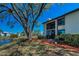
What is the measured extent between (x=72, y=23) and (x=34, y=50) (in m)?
1.60

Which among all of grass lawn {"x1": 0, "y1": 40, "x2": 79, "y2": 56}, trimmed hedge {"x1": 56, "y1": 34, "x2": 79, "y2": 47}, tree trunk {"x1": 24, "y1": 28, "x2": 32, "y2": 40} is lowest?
grass lawn {"x1": 0, "y1": 40, "x2": 79, "y2": 56}

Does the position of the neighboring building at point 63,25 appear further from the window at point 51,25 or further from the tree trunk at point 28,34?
the tree trunk at point 28,34

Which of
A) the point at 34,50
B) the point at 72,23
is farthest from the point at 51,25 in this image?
the point at 34,50

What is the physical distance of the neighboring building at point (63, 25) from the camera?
26.8 ft

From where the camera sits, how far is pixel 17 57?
314 inches

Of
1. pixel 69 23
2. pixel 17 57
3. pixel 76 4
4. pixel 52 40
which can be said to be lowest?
pixel 17 57

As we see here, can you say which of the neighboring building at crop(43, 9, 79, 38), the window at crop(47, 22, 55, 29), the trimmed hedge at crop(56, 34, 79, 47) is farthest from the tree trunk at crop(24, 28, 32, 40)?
the trimmed hedge at crop(56, 34, 79, 47)

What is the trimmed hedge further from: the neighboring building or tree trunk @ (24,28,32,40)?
tree trunk @ (24,28,32,40)

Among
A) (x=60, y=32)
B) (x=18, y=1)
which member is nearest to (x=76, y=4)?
(x=60, y=32)

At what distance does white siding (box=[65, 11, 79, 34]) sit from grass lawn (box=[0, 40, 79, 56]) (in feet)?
2.27

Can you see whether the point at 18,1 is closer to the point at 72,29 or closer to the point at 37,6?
the point at 37,6

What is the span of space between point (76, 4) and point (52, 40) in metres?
1.47

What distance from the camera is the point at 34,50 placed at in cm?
820

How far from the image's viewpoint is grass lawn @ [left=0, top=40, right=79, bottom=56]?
26.6ft
